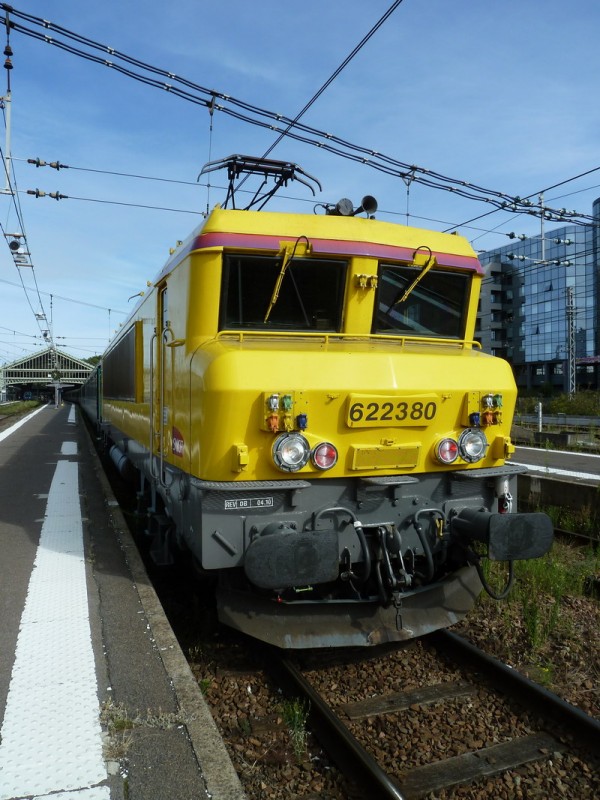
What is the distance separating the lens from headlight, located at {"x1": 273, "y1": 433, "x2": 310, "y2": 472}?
4.13 m

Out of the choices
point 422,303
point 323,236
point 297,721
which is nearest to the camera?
point 297,721

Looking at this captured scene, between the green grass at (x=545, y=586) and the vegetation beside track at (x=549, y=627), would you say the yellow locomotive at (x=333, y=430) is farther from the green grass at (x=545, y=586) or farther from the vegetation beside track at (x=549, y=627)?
the green grass at (x=545, y=586)

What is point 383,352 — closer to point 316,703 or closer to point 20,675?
point 316,703

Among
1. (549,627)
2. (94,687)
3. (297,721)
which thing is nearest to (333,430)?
(297,721)

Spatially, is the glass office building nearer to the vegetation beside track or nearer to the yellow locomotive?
the vegetation beside track

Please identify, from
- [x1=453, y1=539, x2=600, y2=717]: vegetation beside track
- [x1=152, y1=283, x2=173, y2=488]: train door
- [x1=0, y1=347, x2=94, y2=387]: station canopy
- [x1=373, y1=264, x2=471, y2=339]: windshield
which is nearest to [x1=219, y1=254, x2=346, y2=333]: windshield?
[x1=373, y1=264, x2=471, y2=339]: windshield

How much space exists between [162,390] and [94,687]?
8.36 feet

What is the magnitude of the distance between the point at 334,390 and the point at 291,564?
1.15m

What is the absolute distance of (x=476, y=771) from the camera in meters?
3.51

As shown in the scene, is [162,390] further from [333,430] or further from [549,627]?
[549,627]

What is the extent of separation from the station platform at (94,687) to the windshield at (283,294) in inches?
89.6

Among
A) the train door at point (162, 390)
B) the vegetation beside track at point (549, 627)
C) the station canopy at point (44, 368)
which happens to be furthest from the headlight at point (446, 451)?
the station canopy at point (44, 368)

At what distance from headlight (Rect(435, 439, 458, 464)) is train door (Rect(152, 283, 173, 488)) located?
2.12 metres

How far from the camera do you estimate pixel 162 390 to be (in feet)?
18.1
